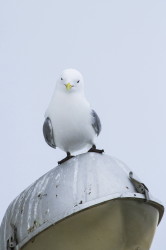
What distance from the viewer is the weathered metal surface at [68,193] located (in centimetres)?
252

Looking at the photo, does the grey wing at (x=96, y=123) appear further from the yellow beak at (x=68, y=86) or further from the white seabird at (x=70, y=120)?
the yellow beak at (x=68, y=86)

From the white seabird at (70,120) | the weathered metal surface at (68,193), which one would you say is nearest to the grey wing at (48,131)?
the white seabird at (70,120)

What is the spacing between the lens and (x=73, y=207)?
249 centimetres

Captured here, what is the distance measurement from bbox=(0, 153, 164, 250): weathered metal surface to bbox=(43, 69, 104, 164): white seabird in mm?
527

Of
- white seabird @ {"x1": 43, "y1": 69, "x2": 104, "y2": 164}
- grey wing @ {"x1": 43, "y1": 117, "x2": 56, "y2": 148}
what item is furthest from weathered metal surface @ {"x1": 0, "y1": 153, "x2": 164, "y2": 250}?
grey wing @ {"x1": 43, "y1": 117, "x2": 56, "y2": 148}

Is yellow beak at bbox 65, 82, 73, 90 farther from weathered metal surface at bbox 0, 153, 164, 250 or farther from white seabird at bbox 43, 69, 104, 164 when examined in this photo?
weathered metal surface at bbox 0, 153, 164, 250

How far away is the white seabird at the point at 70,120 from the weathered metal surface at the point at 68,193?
527 millimetres

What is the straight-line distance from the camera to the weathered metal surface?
252 cm

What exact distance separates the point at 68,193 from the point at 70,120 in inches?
33.2

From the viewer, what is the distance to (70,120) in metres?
3.33

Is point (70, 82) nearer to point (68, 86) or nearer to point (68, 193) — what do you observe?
point (68, 86)

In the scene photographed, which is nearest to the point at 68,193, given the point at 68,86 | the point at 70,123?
the point at 70,123

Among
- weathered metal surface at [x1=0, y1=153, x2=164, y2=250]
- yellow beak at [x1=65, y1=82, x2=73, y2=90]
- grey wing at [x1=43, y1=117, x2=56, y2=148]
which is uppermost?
yellow beak at [x1=65, y1=82, x2=73, y2=90]

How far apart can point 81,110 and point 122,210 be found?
91 cm
